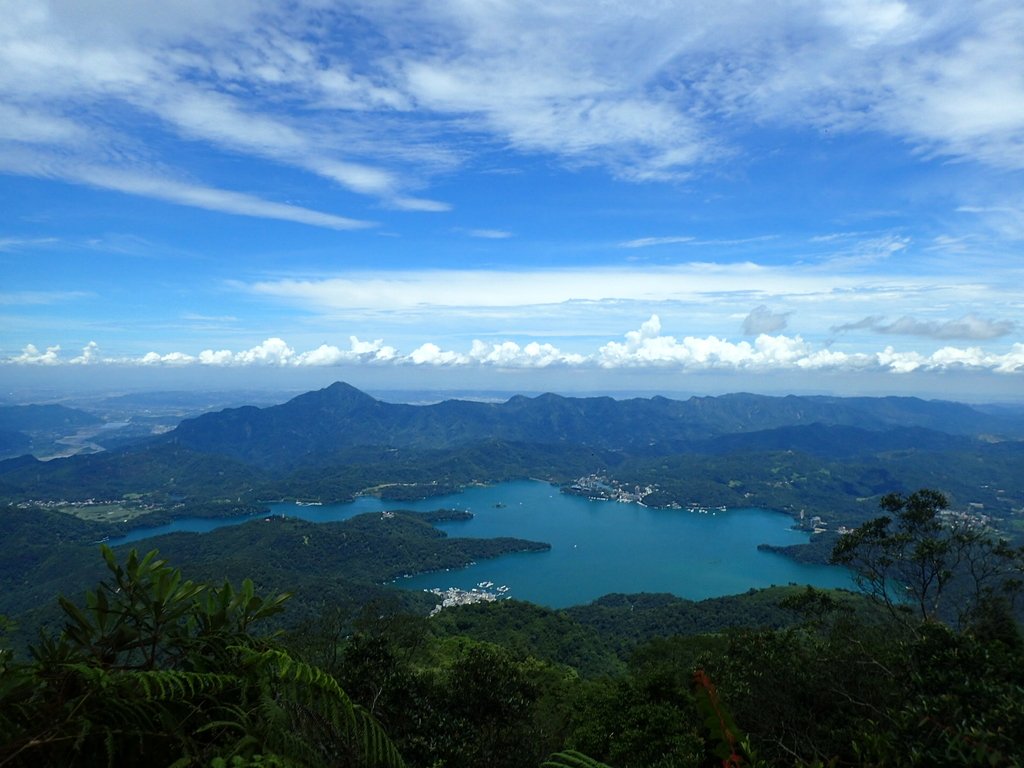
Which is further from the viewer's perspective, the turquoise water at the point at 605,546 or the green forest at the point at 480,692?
the turquoise water at the point at 605,546

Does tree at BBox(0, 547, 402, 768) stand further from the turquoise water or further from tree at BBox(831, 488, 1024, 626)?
the turquoise water

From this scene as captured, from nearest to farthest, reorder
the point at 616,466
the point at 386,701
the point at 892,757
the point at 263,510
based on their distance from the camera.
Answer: the point at 892,757
the point at 386,701
the point at 263,510
the point at 616,466

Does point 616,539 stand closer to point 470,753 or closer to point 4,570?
point 4,570

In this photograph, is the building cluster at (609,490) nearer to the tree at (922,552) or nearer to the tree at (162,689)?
the tree at (922,552)

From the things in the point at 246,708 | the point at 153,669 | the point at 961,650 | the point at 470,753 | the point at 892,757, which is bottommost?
the point at 470,753

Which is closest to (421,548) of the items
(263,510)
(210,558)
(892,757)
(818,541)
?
(210,558)

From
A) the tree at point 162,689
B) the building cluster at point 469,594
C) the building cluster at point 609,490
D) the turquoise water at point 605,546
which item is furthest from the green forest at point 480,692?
the building cluster at point 609,490

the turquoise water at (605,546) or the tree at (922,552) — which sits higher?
the tree at (922,552)

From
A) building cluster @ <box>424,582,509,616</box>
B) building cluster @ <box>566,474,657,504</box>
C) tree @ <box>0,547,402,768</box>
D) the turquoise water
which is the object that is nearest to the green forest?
tree @ <box>0,547,402,768</box>
